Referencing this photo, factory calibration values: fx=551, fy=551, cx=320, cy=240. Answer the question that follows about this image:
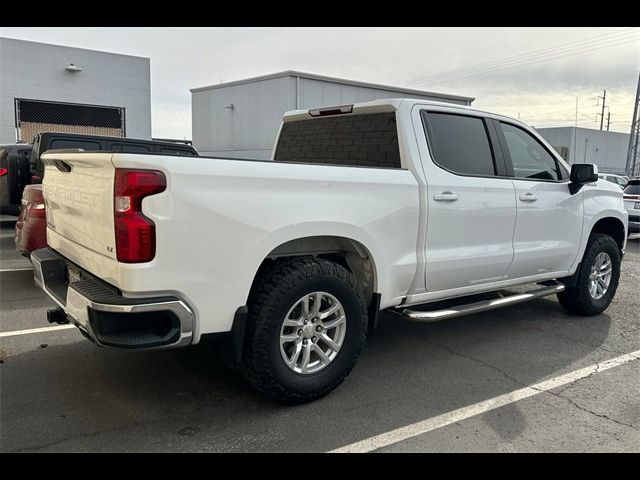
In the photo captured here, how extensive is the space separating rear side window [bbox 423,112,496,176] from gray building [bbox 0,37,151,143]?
16961 millimetres

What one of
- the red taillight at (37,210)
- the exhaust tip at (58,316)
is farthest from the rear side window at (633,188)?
the exhaust tip at (58,316)

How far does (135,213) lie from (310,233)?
111 centimetres

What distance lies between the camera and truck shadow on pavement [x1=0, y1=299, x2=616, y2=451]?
10.4ft

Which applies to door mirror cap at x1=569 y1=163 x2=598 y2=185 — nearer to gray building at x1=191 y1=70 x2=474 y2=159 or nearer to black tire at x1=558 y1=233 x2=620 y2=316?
black tire at x1=558 y1=233 x2=620 y2=316

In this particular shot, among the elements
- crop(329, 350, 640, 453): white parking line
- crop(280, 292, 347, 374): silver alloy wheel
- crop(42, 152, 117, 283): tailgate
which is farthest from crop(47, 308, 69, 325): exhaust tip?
crop(329, 350, 640, 453): white parking line

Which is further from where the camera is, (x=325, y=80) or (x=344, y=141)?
(x=325, y=80)

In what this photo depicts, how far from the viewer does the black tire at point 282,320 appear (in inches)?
130

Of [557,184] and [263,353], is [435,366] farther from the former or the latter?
[557,184]

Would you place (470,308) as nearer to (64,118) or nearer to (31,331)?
(31,331)

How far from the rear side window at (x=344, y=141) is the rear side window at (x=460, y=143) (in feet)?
1.06

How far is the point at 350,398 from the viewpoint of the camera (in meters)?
3.74

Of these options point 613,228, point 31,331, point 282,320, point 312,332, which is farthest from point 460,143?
point 31,331

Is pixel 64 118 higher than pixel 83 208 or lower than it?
higher

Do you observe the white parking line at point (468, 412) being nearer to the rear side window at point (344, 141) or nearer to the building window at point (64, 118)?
the rear side window at point (344, 141)
